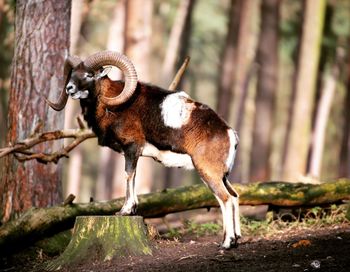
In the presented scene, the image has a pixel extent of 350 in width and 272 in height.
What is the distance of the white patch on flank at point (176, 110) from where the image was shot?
1105cm

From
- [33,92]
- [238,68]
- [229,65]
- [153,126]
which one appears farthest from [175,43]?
[153,126]

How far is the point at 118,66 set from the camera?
37.1ft

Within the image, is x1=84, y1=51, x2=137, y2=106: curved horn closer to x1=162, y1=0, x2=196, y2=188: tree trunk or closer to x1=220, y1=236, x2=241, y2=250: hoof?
x1=220, y1=236, x2=241, y2=250: hoof

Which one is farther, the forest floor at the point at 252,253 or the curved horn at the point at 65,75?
the curved horn at the point at 65,75

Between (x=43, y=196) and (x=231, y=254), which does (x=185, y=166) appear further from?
(x=43, y=196)

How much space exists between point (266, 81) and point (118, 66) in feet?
56.1

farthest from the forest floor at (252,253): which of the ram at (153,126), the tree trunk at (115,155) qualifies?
the tree trunk at (115,155)

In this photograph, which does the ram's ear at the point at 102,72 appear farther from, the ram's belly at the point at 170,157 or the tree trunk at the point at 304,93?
the tree trunk at the point at 304,93

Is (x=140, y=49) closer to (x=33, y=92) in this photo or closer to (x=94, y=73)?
(x=33, y=92)

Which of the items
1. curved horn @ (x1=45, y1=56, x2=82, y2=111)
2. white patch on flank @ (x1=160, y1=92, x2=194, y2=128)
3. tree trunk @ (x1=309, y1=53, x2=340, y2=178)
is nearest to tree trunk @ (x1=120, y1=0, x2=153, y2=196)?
curved horn @ (x1=45, y1=56, x2=82, y2=111)

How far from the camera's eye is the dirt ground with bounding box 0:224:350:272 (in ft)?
31.3

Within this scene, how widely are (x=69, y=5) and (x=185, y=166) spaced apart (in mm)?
4069

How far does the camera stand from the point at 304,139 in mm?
22469

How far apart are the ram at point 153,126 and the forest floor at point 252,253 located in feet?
1.71
